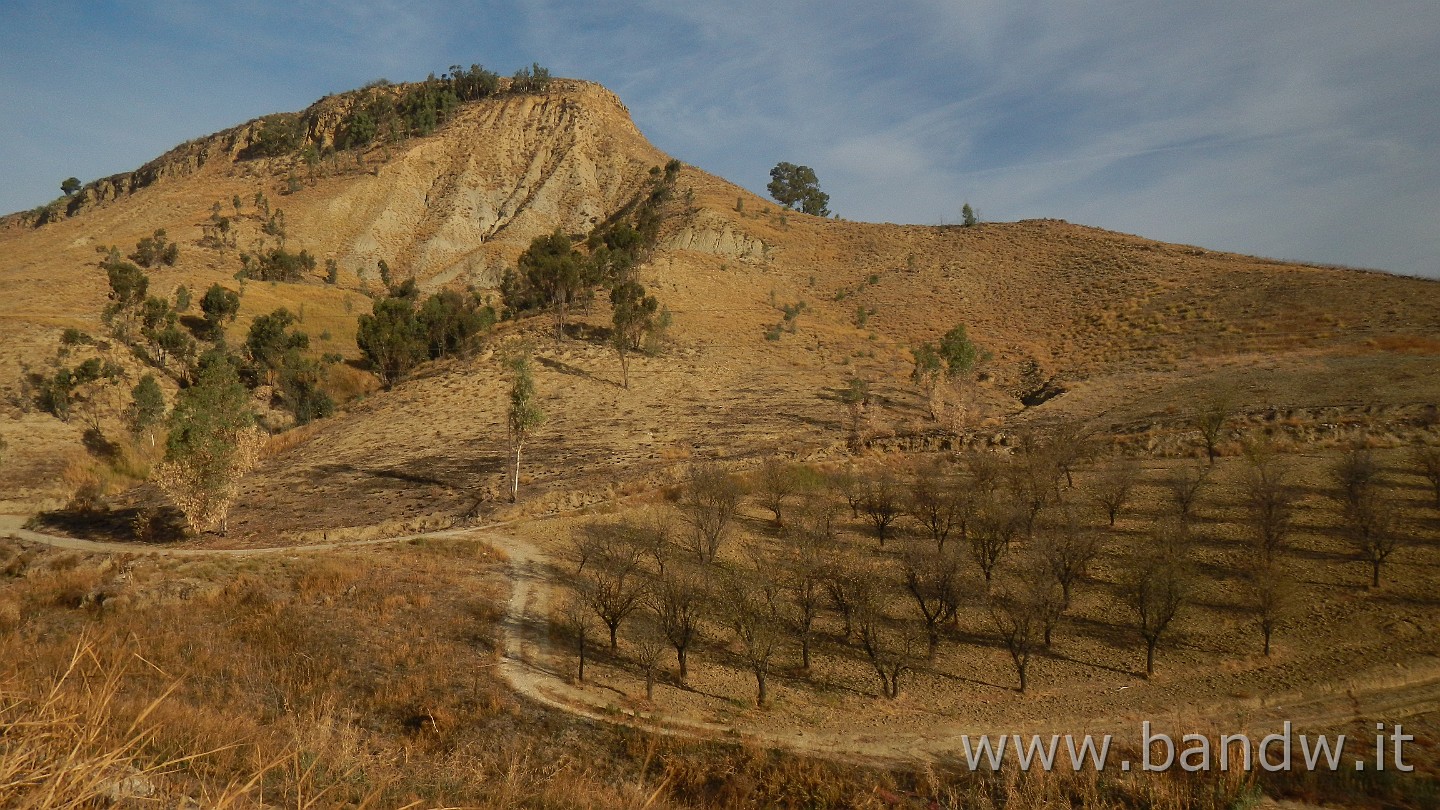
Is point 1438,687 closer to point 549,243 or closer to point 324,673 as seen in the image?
point 324,673

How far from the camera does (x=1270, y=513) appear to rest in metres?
22.5

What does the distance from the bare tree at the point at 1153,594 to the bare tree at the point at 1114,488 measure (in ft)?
22.1

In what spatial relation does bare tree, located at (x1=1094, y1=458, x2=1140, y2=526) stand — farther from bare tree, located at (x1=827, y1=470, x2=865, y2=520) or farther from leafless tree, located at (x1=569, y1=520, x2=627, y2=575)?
leafless tree, located at (x1=569, y1=520, x2=627, y2=575)

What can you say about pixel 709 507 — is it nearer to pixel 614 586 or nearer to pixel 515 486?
pixel 614 586

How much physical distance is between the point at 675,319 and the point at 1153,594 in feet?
174

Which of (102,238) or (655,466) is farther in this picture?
(102,238)

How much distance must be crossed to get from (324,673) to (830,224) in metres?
95.0

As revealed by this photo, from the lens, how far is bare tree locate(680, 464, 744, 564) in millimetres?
26766

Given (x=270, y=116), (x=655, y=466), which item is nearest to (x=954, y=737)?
(x=655, y=466)

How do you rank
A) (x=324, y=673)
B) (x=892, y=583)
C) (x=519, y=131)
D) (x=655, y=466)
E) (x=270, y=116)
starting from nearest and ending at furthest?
1. (x=324, y=673)
2. (x=892, y=583)
3. (x=655, y=466)
4. (x=519, y=131)
5. (x=270, y=116)

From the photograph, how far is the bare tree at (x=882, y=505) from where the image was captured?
27552mm

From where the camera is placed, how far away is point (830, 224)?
3949 inches

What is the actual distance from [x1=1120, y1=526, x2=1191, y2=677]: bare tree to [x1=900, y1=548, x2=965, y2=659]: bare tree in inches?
184

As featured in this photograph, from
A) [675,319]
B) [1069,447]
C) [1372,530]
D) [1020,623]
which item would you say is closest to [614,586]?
[1020,623]
